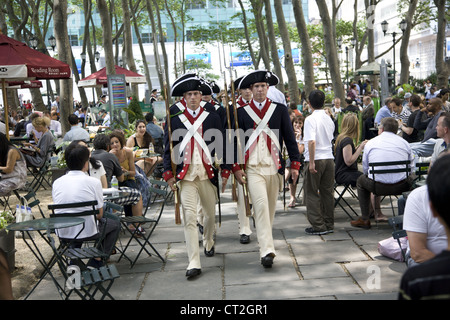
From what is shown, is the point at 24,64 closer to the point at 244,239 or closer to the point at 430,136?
the point at 244,239

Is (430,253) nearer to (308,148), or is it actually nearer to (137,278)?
(137,278)

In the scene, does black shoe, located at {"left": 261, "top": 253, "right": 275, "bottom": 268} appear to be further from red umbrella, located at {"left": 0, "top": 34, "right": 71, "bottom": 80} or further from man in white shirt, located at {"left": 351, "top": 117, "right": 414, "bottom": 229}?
red umbrella, located at {"left": 0, "top": 34, "right": 71, "bottom": 80}

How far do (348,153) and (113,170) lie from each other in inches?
127

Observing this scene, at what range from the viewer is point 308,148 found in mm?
8469

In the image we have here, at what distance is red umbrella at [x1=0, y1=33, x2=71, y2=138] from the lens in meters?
11.8

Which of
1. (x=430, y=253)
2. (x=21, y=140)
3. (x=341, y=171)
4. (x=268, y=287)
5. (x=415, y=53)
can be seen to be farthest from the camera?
(x=415, y=53)

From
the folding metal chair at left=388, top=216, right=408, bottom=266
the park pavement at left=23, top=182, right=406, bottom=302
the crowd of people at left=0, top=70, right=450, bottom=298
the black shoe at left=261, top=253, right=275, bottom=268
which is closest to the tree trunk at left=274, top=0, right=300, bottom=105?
the crowd of people at left=0, top=70, right=450, bottom=298

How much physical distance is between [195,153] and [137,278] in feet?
4.78

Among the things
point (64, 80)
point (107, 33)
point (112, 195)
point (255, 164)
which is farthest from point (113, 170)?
point (107, 33)

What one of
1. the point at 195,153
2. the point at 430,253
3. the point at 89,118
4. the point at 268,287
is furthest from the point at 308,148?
the point at 89,118

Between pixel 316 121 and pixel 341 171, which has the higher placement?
pixel 316 121

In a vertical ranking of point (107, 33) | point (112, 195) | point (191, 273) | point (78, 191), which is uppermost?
point (107, 33)

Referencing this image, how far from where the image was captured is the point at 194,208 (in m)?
6.97
